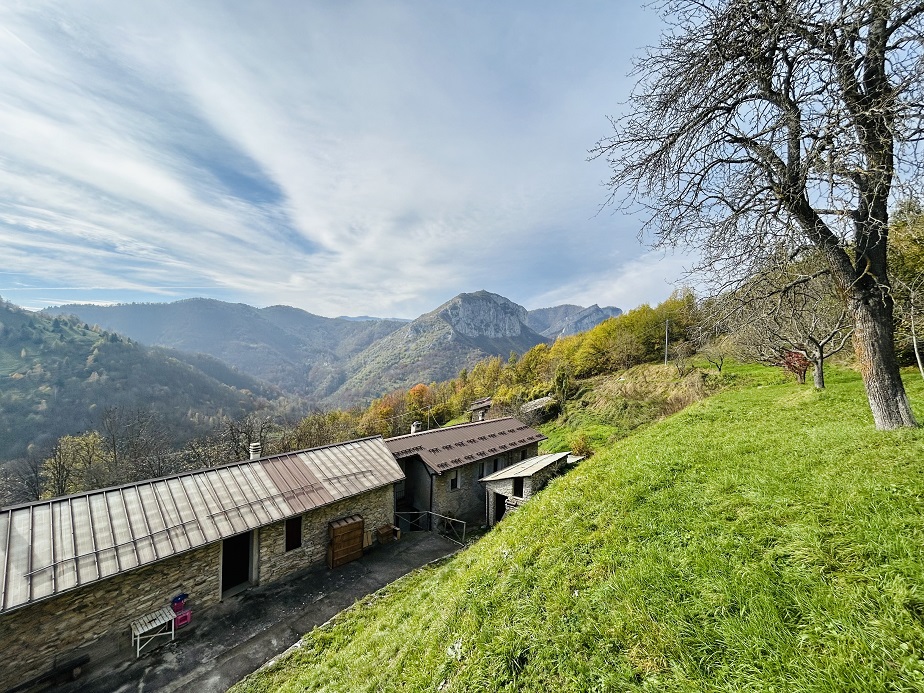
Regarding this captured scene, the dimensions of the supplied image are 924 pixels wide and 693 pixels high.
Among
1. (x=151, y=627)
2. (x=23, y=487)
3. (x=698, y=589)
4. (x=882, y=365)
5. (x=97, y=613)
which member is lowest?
(x=23, y=487)

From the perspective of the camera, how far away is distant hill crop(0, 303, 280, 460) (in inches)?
3066

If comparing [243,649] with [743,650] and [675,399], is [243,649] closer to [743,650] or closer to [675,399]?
[743,650]

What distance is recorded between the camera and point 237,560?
1334cm

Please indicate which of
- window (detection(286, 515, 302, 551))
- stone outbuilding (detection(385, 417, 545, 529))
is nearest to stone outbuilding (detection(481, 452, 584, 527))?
stone outbuilding (detection(385, 417, 545, 529))

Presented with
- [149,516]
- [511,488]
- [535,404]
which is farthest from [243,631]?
[535,404]

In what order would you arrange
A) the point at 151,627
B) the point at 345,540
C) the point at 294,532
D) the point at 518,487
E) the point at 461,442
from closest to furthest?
the point at 151,627 → the point at 294,532 → the point at 345,540 → the point at 518,487 → the point at 461,442

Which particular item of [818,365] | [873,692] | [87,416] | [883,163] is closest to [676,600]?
[873,692]

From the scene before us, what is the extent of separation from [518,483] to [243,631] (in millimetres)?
11742

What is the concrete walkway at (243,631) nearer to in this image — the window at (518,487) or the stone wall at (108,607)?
the stone wall at (108,607)

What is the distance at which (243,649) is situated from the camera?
9508 mm

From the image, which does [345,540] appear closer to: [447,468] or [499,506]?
[447,468]

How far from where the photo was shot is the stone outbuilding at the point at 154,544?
8.58m

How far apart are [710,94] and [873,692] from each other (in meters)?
8.47

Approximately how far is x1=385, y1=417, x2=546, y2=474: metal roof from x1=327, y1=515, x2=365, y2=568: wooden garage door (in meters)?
5.07
